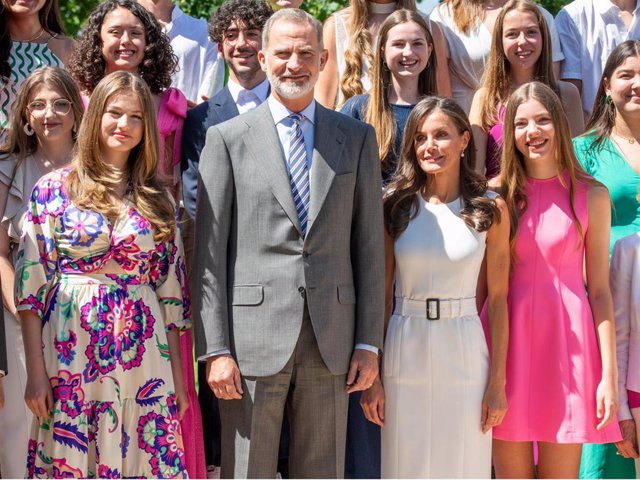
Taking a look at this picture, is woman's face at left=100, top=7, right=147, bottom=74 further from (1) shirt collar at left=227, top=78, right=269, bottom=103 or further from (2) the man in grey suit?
(2) the man in grey suit

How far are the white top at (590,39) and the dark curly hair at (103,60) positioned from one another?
2.65m

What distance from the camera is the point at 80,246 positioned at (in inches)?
176

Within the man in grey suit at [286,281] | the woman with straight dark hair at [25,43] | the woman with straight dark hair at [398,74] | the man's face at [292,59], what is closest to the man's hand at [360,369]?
the man in grey suit at [286,281]

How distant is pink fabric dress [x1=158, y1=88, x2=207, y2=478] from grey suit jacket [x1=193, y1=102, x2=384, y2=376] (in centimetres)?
63

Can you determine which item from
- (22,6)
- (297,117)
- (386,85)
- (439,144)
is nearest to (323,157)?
(297,117)

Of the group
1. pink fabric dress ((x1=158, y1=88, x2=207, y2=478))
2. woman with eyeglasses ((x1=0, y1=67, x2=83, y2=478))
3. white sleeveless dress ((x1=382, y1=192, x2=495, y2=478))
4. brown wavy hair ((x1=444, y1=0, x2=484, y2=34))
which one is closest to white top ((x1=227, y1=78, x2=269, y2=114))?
pink fabric dress ((x1=158, y1=88, x2=207, y2=478))

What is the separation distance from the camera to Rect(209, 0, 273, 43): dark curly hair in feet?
19.1

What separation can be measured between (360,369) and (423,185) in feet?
3.36

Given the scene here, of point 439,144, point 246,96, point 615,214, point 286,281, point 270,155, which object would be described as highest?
point 246,96

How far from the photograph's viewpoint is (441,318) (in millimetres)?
4867

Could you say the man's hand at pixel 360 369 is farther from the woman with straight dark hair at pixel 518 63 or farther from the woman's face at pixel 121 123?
the woman with straight dark hair at pixel 518 63

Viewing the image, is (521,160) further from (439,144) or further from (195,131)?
(195,131)

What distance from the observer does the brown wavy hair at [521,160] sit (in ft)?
16.9

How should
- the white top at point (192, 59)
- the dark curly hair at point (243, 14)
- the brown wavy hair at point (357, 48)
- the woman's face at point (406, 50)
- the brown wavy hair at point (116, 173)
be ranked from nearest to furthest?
the brown wavy hair at point (116, 173), the woman's face at point (406, 50), the dark curly hair at point (243, 14), the brown wavy hair at point (357, 48), the white top at point (192, 59)
